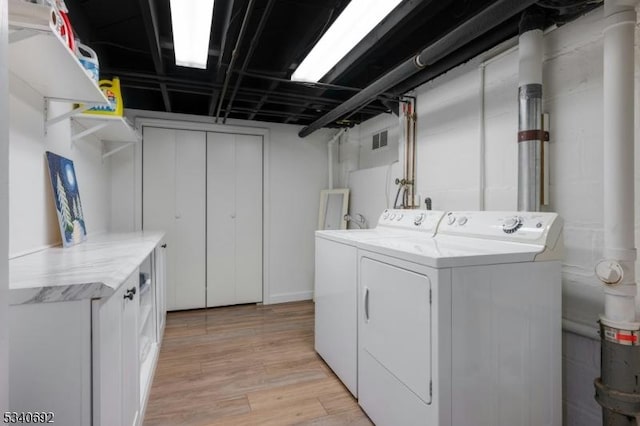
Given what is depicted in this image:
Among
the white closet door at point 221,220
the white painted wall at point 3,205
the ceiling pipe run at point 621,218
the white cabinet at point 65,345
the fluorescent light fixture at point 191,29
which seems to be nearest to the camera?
the white painted wall at point 3,205

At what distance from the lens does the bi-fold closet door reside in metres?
3.48

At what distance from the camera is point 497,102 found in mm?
1956

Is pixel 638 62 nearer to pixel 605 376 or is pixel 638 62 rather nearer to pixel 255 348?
pixel 605 376

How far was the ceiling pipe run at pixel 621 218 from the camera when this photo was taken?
1.21 meters

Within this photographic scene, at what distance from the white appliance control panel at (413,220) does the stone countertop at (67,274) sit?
5.51ft

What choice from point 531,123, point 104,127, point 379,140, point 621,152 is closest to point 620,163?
point 621,152

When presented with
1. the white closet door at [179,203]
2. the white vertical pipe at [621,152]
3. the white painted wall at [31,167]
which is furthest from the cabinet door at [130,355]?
the white closet door at [179,203]

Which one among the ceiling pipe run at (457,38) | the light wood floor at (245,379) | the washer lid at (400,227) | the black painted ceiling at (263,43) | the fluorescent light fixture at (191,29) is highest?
the black painted ceiling at (263,43)

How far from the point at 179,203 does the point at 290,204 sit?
1.28 meters

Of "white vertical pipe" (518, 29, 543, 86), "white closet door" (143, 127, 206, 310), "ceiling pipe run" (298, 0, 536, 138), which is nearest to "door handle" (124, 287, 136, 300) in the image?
"ceiling pipe run" (298, 0, 536, 138)

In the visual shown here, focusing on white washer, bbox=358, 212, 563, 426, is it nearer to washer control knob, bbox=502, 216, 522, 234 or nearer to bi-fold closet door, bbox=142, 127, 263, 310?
washer control knob, bbox=502, 216, 522, 234

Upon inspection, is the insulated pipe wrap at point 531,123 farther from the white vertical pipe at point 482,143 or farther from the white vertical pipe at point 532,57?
the white vertical pipe at point 482,143

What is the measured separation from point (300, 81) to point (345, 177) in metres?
1.66

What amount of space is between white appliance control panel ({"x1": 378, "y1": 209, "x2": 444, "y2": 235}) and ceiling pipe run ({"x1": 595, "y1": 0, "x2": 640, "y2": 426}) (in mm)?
897
